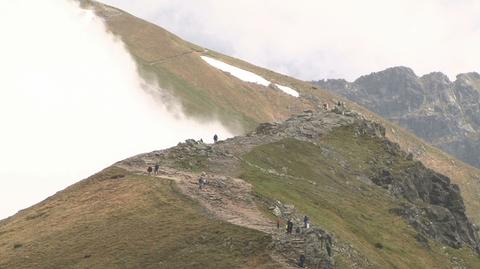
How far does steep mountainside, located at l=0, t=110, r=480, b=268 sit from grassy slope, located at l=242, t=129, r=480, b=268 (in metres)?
0.29

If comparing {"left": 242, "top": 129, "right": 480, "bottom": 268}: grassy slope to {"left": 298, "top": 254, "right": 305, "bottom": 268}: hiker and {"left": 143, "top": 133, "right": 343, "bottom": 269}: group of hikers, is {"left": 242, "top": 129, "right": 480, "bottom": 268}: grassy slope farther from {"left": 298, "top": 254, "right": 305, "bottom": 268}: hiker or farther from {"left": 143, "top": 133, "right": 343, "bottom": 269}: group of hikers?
{"left": 298, "top": 254, "right": 305, "bottom": 268}: hiker

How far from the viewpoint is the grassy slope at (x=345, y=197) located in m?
83.6

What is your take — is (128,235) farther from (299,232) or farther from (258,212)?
(299,232)

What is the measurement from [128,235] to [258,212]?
48.8 feet

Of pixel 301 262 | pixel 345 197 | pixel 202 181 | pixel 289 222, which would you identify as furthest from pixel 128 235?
pixel 345 197

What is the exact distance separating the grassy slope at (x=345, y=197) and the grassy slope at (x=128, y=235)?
492 inches

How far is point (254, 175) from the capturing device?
302 ft

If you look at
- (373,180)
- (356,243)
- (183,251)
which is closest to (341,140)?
(373,180)

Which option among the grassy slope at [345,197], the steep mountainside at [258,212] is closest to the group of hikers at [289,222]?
the steep mountainside at [258,212]

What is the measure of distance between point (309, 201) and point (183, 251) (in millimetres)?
31295

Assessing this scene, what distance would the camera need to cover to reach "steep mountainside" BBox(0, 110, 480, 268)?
208ft

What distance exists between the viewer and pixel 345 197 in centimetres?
10319

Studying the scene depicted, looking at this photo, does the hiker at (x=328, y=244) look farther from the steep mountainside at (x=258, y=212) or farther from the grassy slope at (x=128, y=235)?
the grassy slope at (x=128, y=235)

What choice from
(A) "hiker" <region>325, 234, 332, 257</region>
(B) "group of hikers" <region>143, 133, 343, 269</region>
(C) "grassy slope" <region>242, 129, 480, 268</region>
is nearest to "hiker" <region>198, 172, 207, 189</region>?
(B) "group of hikers" <region>143, 133, 343, 269</region>
